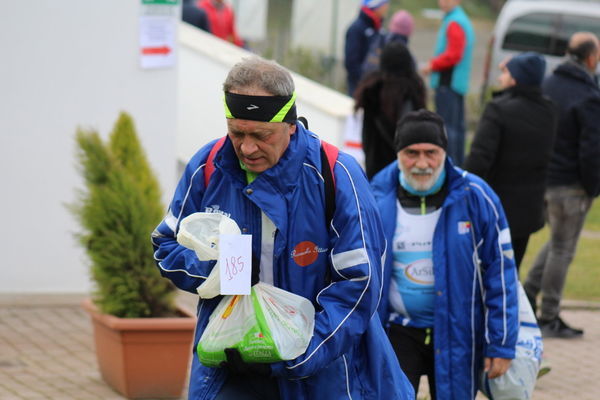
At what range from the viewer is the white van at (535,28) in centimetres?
2036

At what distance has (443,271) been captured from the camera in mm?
5359

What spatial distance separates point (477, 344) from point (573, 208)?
150 inches

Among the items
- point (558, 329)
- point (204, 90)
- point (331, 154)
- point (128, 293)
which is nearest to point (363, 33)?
point (204, 90)

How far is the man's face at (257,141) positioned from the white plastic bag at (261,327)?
0.40 meters

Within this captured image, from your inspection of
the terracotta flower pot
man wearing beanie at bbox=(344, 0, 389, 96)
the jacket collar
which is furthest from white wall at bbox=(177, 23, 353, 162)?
the terracotta flower pot

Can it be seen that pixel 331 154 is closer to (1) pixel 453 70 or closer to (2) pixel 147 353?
(2) pixel 147 353

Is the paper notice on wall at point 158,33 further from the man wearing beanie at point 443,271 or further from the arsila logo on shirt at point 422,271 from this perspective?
the arsila logo on shirt at point 422,271

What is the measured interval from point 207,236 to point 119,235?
3.06 meters

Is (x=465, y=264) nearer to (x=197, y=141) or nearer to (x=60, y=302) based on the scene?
A: (x=60, y=302)

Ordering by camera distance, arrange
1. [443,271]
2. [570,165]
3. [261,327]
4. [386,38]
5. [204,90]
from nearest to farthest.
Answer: [261,327] → [443,271] → [570,165] → [204,90] → [386,38]

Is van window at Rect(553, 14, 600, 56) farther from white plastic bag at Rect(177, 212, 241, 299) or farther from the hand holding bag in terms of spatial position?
white plastic bag at Rect(177, 212, 241, 299)

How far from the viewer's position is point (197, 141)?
455 inches

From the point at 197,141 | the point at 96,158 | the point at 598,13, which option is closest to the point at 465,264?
the point at 96,158

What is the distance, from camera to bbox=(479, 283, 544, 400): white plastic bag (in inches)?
214
